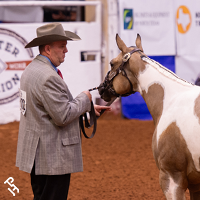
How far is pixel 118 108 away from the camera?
27.5 feet

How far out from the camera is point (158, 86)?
276 centimetres

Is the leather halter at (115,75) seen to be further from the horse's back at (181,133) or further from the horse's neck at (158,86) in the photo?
the horse's back at (181,133)

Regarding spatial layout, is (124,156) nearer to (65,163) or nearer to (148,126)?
(148,126)

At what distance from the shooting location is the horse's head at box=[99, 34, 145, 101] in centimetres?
287

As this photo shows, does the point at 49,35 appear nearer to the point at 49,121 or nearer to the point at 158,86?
the point at 49,121

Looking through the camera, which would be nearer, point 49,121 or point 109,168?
point 49,121

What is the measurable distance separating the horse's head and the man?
0.40 m

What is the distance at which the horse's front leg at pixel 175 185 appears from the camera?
2479 millimetres

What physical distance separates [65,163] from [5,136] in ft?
13.8

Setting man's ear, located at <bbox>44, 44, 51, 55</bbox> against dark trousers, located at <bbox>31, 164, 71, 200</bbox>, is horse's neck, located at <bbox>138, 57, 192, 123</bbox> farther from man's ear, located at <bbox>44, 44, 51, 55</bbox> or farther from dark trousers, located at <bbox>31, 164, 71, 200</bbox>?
dark trousers, located at <bbox>31, 164, 71, 200</bbox>

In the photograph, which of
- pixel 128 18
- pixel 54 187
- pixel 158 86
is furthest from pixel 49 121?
pixel 128 18

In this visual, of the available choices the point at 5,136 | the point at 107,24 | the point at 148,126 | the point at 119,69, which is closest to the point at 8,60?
the point at 5,136

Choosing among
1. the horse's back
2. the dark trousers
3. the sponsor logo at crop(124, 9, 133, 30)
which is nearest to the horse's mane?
the horse's back

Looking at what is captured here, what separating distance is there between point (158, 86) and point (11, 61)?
535 cm
